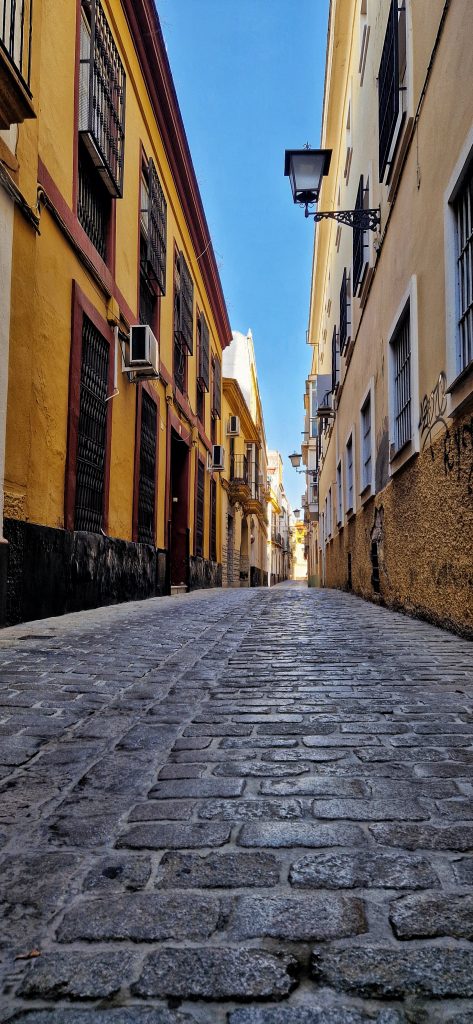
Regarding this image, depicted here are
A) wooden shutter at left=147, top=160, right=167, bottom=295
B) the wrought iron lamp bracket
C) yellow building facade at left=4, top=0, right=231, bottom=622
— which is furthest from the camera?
wooden shutter at left=147, top=160, right=167, bottom=295

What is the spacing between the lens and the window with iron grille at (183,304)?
1405 centimetres

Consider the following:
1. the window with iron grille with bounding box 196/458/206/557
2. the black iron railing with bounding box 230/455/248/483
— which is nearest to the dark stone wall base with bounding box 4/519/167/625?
the window with iron grille with bounding box 196/458/206/557

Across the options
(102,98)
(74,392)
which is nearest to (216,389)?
(102,98)

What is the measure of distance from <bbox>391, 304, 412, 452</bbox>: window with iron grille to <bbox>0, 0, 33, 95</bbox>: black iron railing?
3.87 meters

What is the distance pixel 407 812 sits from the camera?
189cm

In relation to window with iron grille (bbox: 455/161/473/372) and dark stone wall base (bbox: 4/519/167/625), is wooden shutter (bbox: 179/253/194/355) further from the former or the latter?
window with iron grille (bbox: 455/161/473/372)

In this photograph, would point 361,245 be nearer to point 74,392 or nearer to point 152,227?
point 152,227

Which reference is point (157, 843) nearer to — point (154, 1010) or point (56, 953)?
point (56, 953)

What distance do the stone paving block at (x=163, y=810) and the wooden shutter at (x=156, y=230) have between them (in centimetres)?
1028

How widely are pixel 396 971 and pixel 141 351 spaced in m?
8.92

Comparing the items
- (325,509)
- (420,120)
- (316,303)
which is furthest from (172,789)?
(316,303)

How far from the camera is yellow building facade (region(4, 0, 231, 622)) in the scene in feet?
19.7

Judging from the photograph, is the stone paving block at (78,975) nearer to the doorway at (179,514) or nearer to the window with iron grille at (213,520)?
the doorway at (179,514)

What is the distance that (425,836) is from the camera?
175cm
